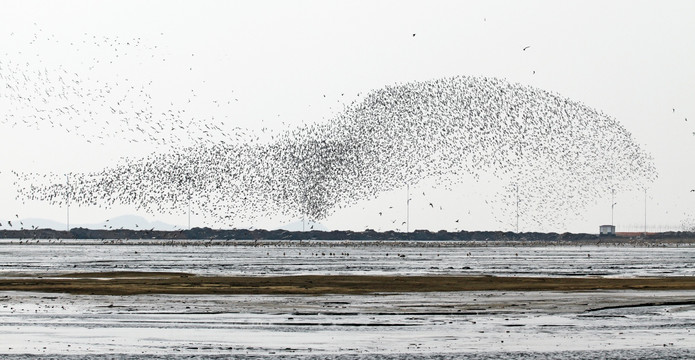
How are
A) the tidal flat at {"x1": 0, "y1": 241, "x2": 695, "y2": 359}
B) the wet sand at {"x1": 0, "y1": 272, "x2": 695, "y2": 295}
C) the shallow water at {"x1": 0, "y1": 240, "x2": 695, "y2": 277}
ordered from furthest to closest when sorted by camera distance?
the shallow water at {"x1": 0, "y1": 240, "x2": 695, "y2": 277}
the wet sand at {"x1": 0, "y1": 272, "x2": 695, "y2": 295}
the tidal flat at {"x1": 0, "y1": 241, "x2": 695, "y2": 359}

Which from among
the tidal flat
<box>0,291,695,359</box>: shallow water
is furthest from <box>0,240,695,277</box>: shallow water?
<box>0,291,695,359</box>: shallow water

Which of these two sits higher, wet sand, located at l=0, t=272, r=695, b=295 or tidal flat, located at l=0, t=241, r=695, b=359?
wet sand, located at l=0, t=272, r=695, b=295

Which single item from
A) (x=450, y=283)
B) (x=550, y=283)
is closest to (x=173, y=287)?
(x=450, y=283)

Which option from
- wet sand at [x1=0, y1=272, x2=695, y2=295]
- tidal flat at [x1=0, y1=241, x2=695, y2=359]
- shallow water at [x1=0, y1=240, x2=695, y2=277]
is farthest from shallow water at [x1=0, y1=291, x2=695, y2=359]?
shallow water at [x1=0, y1=240, x2=695, y2=277]

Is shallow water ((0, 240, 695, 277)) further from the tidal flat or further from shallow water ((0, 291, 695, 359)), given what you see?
shallow water ((0, 291, 695, 359))

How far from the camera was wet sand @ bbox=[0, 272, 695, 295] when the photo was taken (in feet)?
159

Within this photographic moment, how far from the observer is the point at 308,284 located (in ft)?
172

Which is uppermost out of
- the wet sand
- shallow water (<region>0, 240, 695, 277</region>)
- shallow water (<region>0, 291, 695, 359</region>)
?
shallow water (<region>0, 240, 695, 277</region>)

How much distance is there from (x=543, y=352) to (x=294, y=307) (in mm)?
13450

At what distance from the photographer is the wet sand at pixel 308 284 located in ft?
159

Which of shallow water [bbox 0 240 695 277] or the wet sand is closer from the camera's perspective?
the wet sand

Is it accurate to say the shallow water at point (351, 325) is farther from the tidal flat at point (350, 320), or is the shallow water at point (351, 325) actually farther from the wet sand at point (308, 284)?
the wet sand at point (308, 284)

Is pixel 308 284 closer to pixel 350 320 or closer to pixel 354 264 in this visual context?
pixel 350 320

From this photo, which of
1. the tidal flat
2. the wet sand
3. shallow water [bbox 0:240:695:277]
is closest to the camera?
the tidal flat
